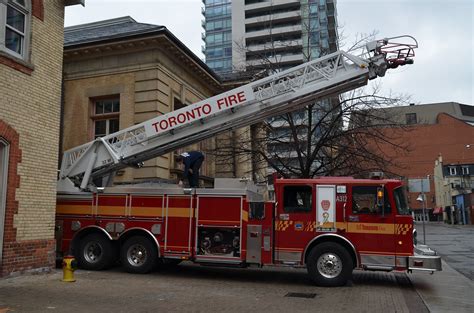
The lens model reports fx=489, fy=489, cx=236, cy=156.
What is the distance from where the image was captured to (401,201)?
1138 cm

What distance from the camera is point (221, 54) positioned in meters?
98.5

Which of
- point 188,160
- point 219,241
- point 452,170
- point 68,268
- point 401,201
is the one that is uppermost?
point 452,170

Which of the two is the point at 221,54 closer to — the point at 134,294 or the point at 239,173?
the point at 239,173

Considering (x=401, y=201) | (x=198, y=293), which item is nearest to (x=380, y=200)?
(x=401, y=201)

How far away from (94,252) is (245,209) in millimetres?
4335

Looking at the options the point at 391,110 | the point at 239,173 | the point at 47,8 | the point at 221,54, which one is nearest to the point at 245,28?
the point at 221,54

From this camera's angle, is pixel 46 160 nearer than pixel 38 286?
No

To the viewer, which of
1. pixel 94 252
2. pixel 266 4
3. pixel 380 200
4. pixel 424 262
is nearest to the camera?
pixel 424 262

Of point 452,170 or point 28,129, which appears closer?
point 28,129

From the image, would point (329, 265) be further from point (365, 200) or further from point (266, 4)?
point (266, 4)

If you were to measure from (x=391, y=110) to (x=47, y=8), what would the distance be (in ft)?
44.6

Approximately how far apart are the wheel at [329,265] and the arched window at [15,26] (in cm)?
815

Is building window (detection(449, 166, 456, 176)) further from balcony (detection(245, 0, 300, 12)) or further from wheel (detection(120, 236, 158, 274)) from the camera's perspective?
wheel (detection(120, 236, 158, 274))

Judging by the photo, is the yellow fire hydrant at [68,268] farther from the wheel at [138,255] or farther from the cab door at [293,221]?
the cab door at [293,221]
